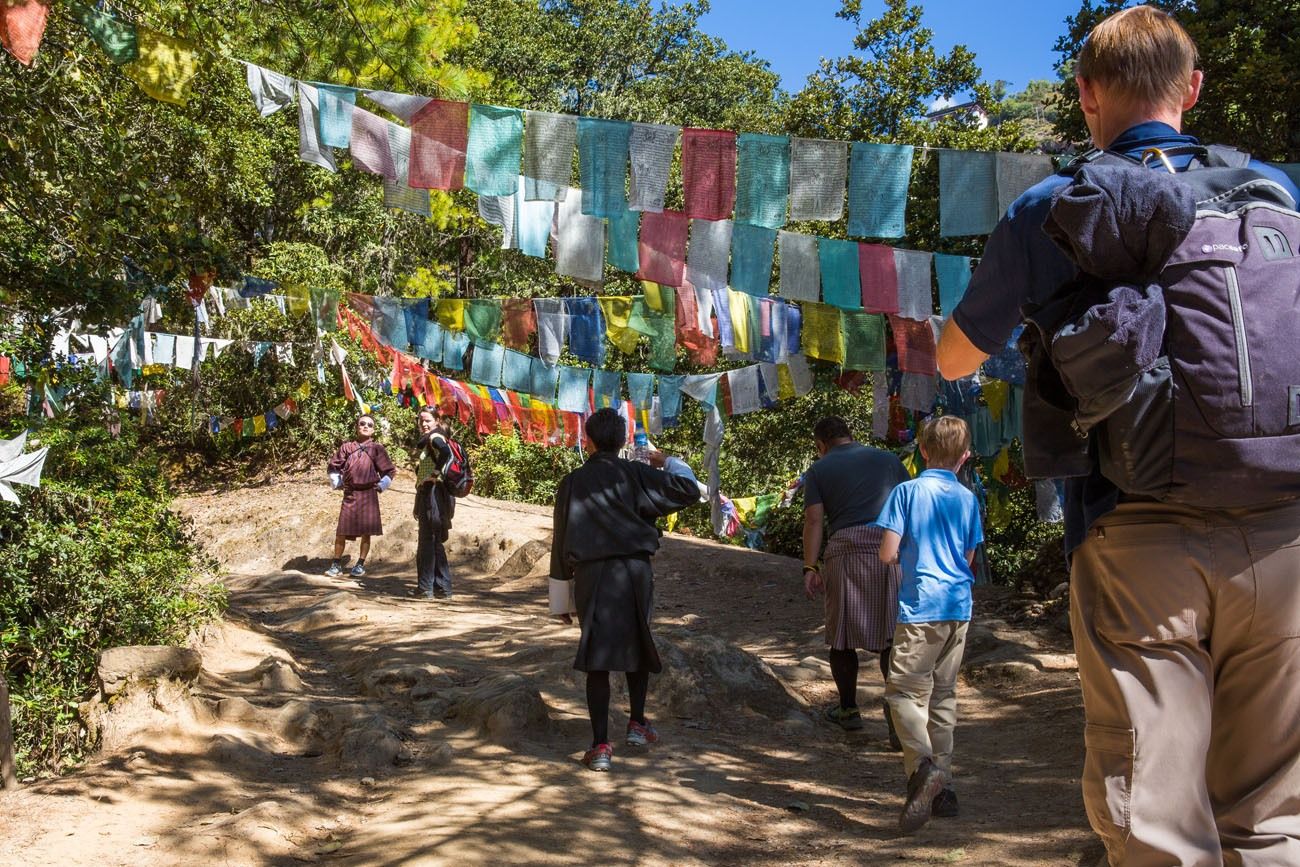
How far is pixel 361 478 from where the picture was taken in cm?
1205

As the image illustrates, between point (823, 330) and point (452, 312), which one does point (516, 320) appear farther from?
point (823, 330)

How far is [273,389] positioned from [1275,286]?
2053 centimetres

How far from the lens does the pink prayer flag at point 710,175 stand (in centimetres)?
704

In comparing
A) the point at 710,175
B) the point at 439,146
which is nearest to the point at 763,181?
the point at 710,175

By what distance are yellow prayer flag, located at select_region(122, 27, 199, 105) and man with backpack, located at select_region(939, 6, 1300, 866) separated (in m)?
5.03

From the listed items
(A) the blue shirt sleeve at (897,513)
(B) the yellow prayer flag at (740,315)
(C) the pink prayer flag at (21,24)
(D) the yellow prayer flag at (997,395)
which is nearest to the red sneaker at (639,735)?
(A) the blue shirt sleeve at (897,513)

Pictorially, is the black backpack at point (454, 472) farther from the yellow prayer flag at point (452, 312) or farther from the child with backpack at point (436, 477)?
the yellow prayer flag at point (452, 312)

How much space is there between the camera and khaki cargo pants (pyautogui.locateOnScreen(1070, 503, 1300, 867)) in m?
1.76

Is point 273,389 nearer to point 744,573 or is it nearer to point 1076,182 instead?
point 744,573

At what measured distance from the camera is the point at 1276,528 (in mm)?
1786

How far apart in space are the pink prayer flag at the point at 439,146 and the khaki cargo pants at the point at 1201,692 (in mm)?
5752

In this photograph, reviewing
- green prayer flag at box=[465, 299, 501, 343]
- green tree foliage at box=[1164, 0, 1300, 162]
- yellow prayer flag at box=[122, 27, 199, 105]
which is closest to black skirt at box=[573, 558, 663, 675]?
yellow prayer flag at box=[122, 27, 199, 105]

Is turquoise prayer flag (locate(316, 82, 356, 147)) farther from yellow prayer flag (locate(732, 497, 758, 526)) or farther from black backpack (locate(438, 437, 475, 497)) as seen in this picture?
yellow prayer flag (locate(732, 497, 758, 526))

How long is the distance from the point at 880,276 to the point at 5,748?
19.9 ft
